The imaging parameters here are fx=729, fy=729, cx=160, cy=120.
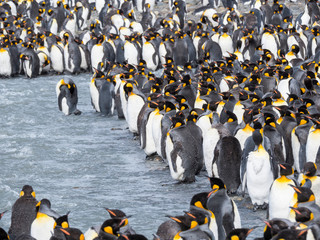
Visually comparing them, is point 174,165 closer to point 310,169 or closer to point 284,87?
point 310,169

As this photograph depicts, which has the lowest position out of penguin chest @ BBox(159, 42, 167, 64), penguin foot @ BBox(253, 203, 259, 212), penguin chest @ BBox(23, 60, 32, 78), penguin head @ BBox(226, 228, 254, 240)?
penguin foot @ BBox(253, 203, 259, 212)

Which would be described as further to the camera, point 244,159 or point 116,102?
point 116,102

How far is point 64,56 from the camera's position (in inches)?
638

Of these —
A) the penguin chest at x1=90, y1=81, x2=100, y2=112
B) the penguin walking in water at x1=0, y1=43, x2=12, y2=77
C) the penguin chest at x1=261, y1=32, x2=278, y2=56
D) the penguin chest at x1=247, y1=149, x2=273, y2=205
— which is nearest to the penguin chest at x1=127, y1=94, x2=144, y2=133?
the penguin chest at x1=90, y1=81, x2=100, y2=112

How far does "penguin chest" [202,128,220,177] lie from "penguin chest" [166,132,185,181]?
0.33m

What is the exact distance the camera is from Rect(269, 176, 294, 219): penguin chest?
6512 millimetres

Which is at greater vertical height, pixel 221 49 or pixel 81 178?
pixel 221 49

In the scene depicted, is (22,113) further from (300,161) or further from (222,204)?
(222,204)

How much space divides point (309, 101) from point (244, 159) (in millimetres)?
2192

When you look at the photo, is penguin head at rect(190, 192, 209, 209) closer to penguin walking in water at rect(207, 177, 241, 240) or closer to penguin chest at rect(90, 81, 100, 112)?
penguin walking in water at rect(207, 177, 241, 240)

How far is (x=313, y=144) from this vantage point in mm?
7848

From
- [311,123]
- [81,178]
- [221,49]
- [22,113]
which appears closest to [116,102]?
[22,113]

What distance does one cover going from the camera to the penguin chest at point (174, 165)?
822cm

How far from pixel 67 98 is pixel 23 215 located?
20.0ft
